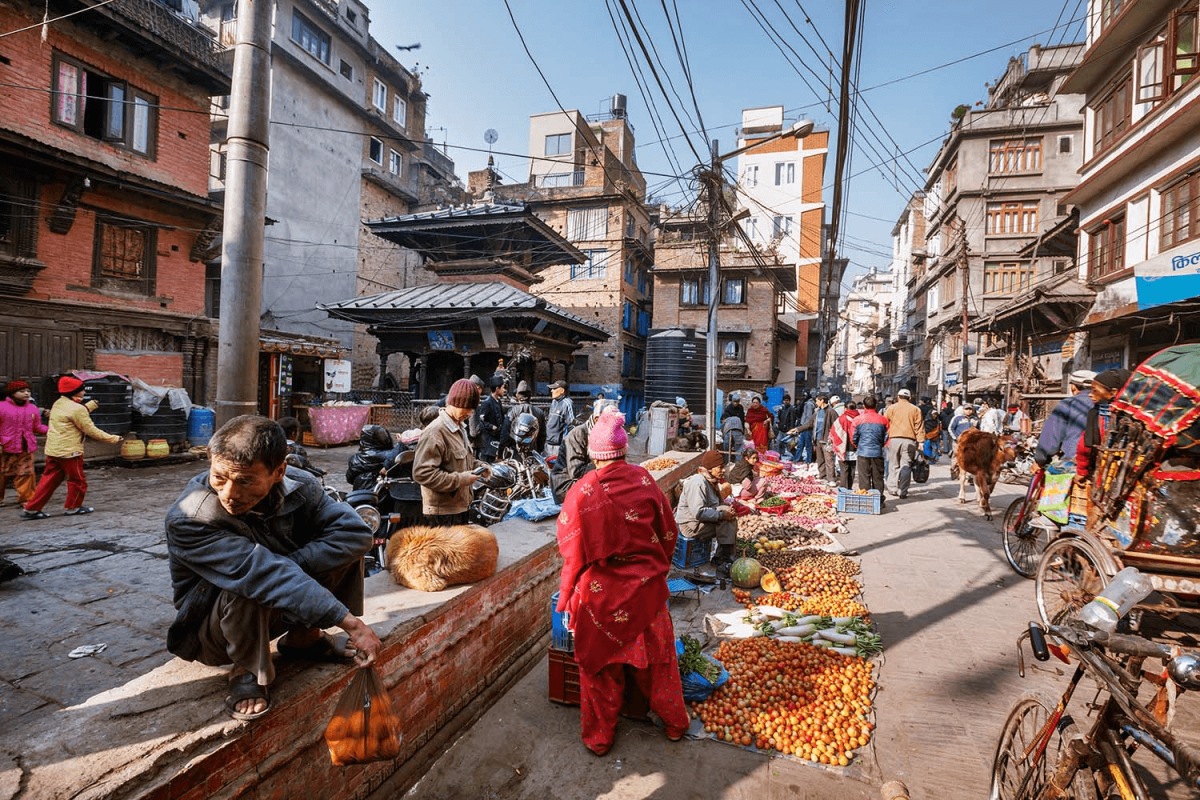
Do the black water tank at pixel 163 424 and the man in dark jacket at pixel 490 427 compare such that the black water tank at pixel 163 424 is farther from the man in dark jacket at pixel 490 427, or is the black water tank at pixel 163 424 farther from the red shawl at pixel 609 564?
the red shawl at pixel 609 564

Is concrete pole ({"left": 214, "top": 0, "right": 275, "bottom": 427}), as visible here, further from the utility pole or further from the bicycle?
the utility pole

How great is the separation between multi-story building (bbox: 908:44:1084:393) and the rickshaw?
23.3 metres

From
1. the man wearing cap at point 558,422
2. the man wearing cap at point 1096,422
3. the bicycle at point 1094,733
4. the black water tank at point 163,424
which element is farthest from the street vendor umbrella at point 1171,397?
the black water tank at point 163,424

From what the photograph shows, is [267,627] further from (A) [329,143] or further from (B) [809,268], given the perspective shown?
(B) [809,268]

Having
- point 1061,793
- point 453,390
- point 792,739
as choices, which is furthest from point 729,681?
point 453,390

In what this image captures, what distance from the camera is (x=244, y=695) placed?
80.3 inches

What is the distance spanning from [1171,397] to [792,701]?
314cm

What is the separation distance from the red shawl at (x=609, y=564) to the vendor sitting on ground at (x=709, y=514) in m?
2.75

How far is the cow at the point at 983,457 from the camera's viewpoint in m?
8.64

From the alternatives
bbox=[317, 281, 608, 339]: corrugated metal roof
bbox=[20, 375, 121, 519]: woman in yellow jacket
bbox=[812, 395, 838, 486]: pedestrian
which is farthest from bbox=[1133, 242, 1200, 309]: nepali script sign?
bbox=[20, 375, 121, 519]: woman in yellow jacket

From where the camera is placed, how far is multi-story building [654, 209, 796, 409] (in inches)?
1093

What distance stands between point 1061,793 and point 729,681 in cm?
195

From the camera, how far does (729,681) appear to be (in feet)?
12.2

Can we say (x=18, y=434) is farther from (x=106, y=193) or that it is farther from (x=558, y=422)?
(x=106, y=193)
